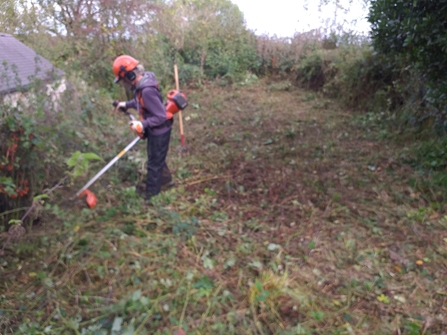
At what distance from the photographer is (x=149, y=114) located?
172 inches

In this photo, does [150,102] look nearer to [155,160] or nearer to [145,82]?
[145,82]

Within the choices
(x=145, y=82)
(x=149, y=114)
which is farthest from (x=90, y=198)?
(x=145, y=82)

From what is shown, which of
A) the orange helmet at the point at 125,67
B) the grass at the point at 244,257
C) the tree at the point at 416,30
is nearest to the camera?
the grass at the point at 244,257

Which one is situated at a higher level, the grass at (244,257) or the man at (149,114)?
the man at (149,114)

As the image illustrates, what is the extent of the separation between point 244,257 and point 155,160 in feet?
5.49

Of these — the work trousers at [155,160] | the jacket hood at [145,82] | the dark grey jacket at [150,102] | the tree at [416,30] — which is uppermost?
the tree at [416,30]

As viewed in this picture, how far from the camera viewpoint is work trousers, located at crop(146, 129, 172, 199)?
14.6 feet

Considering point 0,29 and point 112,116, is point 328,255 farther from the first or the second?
point 0,29

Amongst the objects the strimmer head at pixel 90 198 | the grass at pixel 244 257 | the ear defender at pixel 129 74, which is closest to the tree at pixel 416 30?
the grass at pixel 244 257

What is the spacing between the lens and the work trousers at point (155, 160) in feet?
14.6

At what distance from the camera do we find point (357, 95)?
907 cm

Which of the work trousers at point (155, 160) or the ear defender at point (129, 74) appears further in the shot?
the work trousers at point (155, 160)

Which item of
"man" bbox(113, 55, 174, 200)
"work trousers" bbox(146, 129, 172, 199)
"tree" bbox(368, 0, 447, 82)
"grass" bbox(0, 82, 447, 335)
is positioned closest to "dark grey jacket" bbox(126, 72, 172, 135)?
"man" bbox(113, 55, 174, 200)

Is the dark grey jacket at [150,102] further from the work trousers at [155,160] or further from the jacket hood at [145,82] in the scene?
the work trousers at [155,160]
